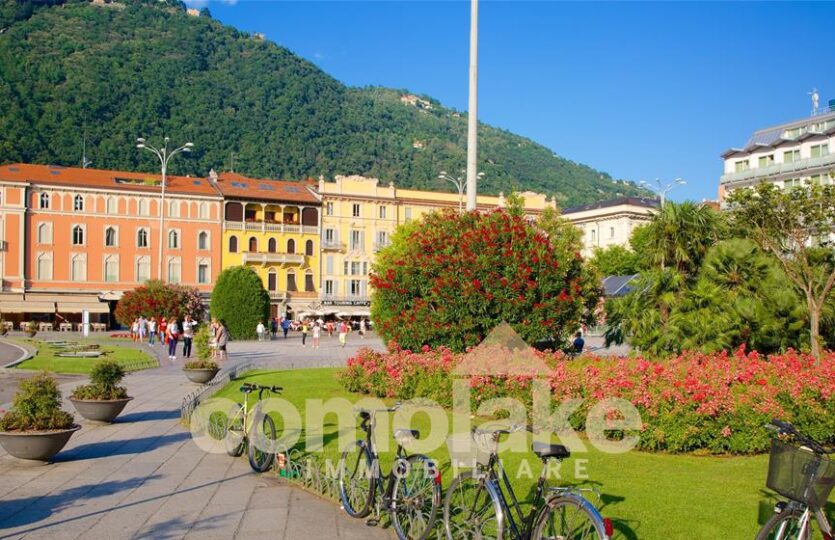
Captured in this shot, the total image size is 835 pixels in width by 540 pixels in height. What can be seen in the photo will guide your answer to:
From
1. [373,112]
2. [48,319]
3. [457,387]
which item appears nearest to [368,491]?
[457,387]

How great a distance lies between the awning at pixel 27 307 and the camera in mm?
56491

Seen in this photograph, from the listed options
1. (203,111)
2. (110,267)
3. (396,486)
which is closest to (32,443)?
(396,486)

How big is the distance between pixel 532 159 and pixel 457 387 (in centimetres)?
14854

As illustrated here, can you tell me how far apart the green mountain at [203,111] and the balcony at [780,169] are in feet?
99.7

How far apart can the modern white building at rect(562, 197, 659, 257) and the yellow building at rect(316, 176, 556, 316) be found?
1155 cm

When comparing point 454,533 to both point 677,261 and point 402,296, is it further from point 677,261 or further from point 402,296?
point 677,261

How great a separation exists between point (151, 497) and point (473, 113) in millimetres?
10894

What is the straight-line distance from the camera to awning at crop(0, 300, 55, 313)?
2224 inches

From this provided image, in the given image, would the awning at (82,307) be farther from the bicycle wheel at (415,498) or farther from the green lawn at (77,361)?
the bicycle wheel at (415,498)

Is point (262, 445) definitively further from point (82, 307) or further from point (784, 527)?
point (82, 307)

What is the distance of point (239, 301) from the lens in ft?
143

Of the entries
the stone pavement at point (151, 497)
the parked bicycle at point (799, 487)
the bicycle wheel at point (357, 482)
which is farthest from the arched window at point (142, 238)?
the parked bicycle at point (799, 487)

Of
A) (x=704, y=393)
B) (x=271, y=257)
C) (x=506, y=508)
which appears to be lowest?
(x=506, y=508)

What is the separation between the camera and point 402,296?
1714 centimetres
